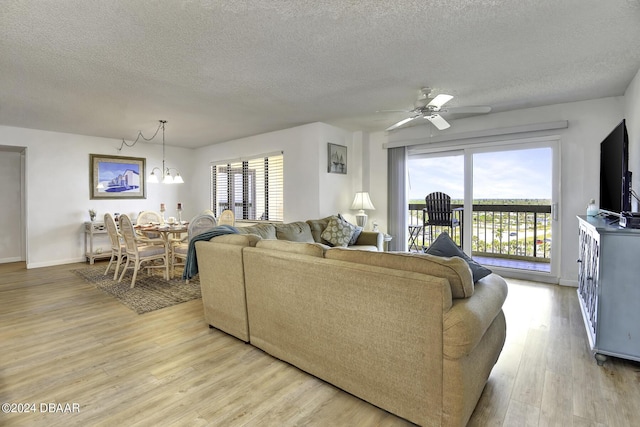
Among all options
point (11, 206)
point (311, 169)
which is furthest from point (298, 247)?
point (11, 206)

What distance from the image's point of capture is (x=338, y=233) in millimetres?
4543

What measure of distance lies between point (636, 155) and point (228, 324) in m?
4.06

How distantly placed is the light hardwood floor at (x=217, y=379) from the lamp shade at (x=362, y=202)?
8.88 feet

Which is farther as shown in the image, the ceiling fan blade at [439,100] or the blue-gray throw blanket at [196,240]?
the ceiling fan blade at [439,100]

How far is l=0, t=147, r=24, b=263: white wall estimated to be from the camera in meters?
5.88

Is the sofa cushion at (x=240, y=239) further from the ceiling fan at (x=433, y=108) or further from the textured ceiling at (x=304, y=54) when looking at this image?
the ceiling fan at (x=433, y=108)

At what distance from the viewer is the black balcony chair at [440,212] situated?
516 cm

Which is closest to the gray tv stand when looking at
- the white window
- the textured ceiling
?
the textured ceiling

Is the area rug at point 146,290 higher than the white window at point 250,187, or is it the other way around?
the white window at point 250,187

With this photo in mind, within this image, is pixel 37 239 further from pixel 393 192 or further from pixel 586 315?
pixel 586 315

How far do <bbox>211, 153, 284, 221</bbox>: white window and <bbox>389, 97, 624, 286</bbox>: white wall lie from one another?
12.7ft

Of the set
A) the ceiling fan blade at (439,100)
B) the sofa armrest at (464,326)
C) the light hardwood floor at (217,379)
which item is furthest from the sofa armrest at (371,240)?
the sofa armrest at (464,326)

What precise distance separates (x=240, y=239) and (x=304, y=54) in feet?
5.44

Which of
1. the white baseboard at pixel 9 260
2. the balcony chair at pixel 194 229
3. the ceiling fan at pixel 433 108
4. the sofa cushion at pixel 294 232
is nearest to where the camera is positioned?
the ceiling fan at pixel 433 108
